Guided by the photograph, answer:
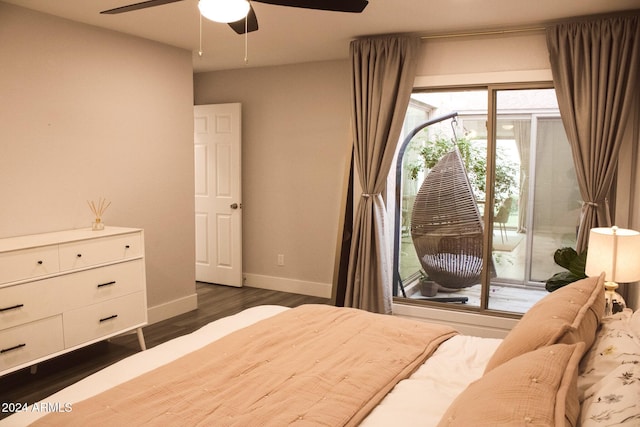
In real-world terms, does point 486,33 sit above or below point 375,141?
above

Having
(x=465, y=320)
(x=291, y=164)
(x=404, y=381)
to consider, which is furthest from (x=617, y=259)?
(x=291, y=164)

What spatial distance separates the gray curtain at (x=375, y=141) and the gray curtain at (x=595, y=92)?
1.15 metres

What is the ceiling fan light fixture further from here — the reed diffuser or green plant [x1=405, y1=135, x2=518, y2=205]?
green plant [x1=405, y1=135, x2=518, y2=205]

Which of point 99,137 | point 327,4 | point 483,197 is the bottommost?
point 483,197

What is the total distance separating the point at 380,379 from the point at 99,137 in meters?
3.12

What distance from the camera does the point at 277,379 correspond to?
69.6 inches

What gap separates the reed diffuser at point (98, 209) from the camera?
363cm

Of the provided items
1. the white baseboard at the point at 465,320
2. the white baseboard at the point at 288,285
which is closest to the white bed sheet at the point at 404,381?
the white baseboard at the point at 465,320

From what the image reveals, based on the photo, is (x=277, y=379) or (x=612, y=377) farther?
(x=277, y=379)

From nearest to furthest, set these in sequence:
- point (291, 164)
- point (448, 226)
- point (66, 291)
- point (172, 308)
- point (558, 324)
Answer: point (558, 324)
point (66, 291)
point (448, 226)
point (172, 308)
point (291, 164)

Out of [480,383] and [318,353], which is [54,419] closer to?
[318,353]

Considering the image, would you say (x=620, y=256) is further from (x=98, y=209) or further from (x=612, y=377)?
(x=98, y=209)

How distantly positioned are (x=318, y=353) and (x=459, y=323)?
8.23 feet

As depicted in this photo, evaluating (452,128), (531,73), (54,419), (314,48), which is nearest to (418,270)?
(452,128)
